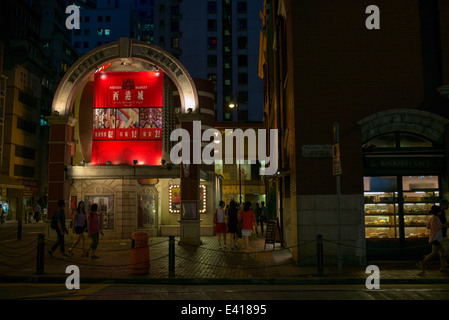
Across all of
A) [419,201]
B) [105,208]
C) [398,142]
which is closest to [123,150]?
[105,208]

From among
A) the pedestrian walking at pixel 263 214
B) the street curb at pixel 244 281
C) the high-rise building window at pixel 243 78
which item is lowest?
the street curb at pixel 244 281

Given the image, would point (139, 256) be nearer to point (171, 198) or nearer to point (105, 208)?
point (105, 208)

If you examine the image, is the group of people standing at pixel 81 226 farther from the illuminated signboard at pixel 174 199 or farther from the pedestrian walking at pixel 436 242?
the pedestrian walking at pixel 436 242

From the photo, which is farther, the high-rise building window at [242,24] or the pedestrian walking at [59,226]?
the high-rise building window at [242,24]

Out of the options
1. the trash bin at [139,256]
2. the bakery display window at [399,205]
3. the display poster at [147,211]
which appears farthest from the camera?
the display poster at [147,211]

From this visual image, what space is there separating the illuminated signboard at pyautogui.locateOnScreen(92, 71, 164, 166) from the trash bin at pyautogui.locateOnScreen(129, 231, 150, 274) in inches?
401

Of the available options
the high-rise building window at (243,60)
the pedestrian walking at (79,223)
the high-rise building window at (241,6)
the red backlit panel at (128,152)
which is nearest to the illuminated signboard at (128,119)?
the red backlit panel at (128,152)

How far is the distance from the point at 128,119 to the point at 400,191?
13992mm

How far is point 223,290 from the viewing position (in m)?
9.55

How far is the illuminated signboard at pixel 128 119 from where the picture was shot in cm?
2155

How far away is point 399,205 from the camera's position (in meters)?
13.4

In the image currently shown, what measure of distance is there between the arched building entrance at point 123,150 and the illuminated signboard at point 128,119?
0.05 metres

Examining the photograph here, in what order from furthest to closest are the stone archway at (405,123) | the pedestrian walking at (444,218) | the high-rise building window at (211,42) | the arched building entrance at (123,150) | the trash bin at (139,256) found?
Result: 1. the high-rise building window at (211,42)
2. the arched building entrance at (123,150)
3. the stone archway at (405,123)
4. the pedestrian walking at (444,218)
5. the trash bin at (139,256)
